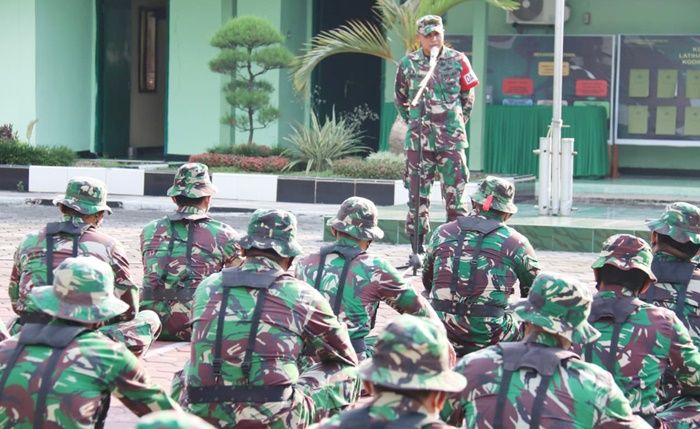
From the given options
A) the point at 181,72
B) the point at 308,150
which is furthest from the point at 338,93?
the point at 308,150

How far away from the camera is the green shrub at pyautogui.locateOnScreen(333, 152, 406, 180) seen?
16.8 metres

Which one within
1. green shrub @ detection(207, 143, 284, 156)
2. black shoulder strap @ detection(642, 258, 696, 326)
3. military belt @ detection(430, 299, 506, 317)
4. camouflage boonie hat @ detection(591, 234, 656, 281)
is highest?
green shrub @ detection(207, 143, 284, 156)

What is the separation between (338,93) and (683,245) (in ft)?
49.9

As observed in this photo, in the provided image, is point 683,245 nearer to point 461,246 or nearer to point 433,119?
point 461,246

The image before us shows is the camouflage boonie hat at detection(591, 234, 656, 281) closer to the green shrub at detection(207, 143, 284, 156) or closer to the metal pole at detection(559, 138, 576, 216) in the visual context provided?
the metal pole at detection(559, 138, 576, 216)

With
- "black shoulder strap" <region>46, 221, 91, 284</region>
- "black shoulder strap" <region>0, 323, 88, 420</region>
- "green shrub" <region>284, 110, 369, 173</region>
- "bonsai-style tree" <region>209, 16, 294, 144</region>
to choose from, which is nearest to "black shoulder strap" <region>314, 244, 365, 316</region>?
"black shoulder strap" <region>46, 221, 91, 284</region>

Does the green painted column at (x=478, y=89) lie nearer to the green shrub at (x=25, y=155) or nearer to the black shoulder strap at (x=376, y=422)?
the green shrub at (x=25, y=155)

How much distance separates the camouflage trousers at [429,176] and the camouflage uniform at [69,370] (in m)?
6.39

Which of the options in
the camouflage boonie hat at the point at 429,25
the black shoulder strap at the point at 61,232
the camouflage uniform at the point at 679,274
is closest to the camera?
the camouflage uniform at the point at 679,274

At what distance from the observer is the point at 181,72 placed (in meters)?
20.7

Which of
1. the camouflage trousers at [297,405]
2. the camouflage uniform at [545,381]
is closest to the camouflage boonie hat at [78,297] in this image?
the camouflage trousers at [297,405]

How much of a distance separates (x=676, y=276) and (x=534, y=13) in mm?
13316

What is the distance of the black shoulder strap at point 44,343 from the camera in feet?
14.9

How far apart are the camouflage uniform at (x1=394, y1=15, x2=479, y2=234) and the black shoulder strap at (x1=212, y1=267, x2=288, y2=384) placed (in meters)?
5.51
